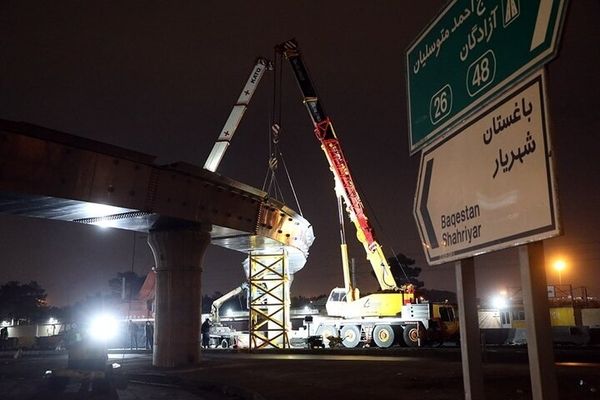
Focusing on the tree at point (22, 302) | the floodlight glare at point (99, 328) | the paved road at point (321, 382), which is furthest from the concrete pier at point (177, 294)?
the tree at point (22, 302)

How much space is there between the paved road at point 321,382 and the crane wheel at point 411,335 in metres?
9.43

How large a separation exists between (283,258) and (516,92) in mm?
28586

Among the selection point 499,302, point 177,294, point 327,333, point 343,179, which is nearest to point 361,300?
point 327,333

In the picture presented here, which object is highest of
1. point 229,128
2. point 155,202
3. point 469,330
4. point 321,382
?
point 229,128

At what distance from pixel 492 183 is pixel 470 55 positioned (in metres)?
0.85

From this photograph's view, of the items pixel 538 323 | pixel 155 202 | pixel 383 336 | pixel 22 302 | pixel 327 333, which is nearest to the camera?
pixel 538 323

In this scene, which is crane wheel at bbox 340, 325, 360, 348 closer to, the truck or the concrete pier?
the truck

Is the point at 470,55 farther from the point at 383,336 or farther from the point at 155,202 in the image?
the point at 383,336

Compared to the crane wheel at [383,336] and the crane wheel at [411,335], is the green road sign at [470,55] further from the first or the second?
the crane wheel at [383,336]

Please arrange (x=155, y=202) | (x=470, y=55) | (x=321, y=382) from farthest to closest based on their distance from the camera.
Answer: (x=155, y=202), (x=321, y=382), (x=470, y=55)

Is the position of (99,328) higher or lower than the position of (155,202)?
lower

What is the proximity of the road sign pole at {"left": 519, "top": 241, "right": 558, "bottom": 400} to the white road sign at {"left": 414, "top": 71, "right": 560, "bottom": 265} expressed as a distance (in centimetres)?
14

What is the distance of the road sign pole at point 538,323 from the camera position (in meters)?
2.86

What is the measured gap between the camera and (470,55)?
348 centimetres
